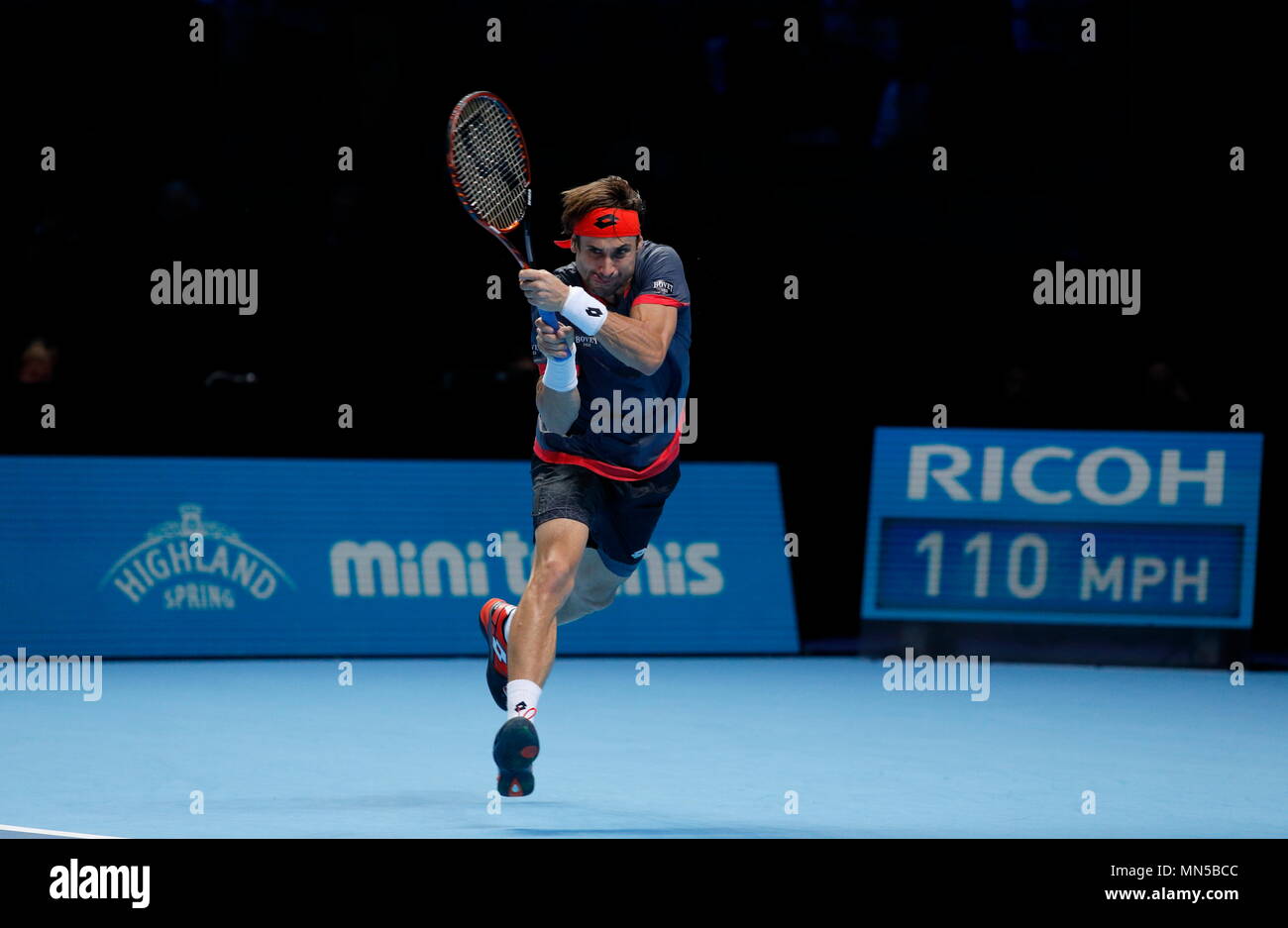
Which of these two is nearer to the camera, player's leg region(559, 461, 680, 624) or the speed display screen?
player's leg region(559, 461, 680, 624)

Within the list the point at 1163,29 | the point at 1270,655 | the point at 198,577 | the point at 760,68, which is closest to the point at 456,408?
the point at 198,577

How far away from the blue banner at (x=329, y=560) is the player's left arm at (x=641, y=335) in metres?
5.12

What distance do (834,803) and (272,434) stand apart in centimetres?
543

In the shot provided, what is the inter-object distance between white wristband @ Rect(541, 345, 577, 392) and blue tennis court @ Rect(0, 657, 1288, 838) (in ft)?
4.58

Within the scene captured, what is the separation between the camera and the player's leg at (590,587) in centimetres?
660

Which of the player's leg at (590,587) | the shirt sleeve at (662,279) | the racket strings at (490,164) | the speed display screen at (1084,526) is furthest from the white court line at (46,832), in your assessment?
the speed display screen at (1084,526)

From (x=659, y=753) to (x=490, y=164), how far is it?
9.14 feet

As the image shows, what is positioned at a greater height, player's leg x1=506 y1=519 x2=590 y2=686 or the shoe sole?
player's leg x1=506 y1=519 x2=590 y2=686

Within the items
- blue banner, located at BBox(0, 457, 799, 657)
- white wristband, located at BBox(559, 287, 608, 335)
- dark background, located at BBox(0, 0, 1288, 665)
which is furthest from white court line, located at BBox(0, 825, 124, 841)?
dark background, located at BBox(0, 0, 1288, 665)

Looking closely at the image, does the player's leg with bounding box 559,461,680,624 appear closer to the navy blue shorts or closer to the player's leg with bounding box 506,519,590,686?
the navy blue shorts

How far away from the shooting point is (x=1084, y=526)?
36.4 ft

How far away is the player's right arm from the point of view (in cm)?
591

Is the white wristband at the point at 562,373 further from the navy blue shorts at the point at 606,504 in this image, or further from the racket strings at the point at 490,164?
the racket strings at the point at 490,164

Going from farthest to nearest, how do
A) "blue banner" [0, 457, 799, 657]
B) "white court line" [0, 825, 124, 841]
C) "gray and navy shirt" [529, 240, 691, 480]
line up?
"blue banner" [0, 457, 799, 657]
"gray and navy shirt" [529, 240, 691, 480]
"white court line" [0, 825, 124, 841]
